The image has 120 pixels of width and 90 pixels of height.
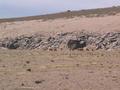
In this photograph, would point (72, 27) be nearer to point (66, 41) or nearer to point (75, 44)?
point (66, 41)

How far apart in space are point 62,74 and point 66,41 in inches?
805

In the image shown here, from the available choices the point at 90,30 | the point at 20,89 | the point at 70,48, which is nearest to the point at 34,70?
the point at 20,89

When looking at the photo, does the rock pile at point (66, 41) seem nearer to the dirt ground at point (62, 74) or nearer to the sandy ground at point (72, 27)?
the sandy ground at point (72, 27)

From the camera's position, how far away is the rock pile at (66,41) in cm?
4128

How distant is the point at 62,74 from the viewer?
23.4 meters

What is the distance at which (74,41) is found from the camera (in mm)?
42594

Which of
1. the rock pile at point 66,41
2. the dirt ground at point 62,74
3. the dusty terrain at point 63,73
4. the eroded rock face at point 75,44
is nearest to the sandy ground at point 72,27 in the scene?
the rock pile at point 66,41

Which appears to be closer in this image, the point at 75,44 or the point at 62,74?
the point at 62,74

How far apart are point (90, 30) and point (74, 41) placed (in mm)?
3887

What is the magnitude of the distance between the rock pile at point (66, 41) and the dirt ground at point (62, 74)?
8860 millimetres

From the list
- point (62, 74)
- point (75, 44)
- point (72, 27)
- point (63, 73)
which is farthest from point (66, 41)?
point (62, 74)

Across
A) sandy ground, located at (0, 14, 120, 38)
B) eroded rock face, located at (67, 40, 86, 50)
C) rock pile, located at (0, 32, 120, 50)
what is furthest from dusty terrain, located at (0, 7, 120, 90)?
sandy ground, located at (0, 14, 120, 38)

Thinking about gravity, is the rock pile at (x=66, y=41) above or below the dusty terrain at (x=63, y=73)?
below

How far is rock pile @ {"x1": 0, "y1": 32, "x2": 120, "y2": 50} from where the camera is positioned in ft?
135
